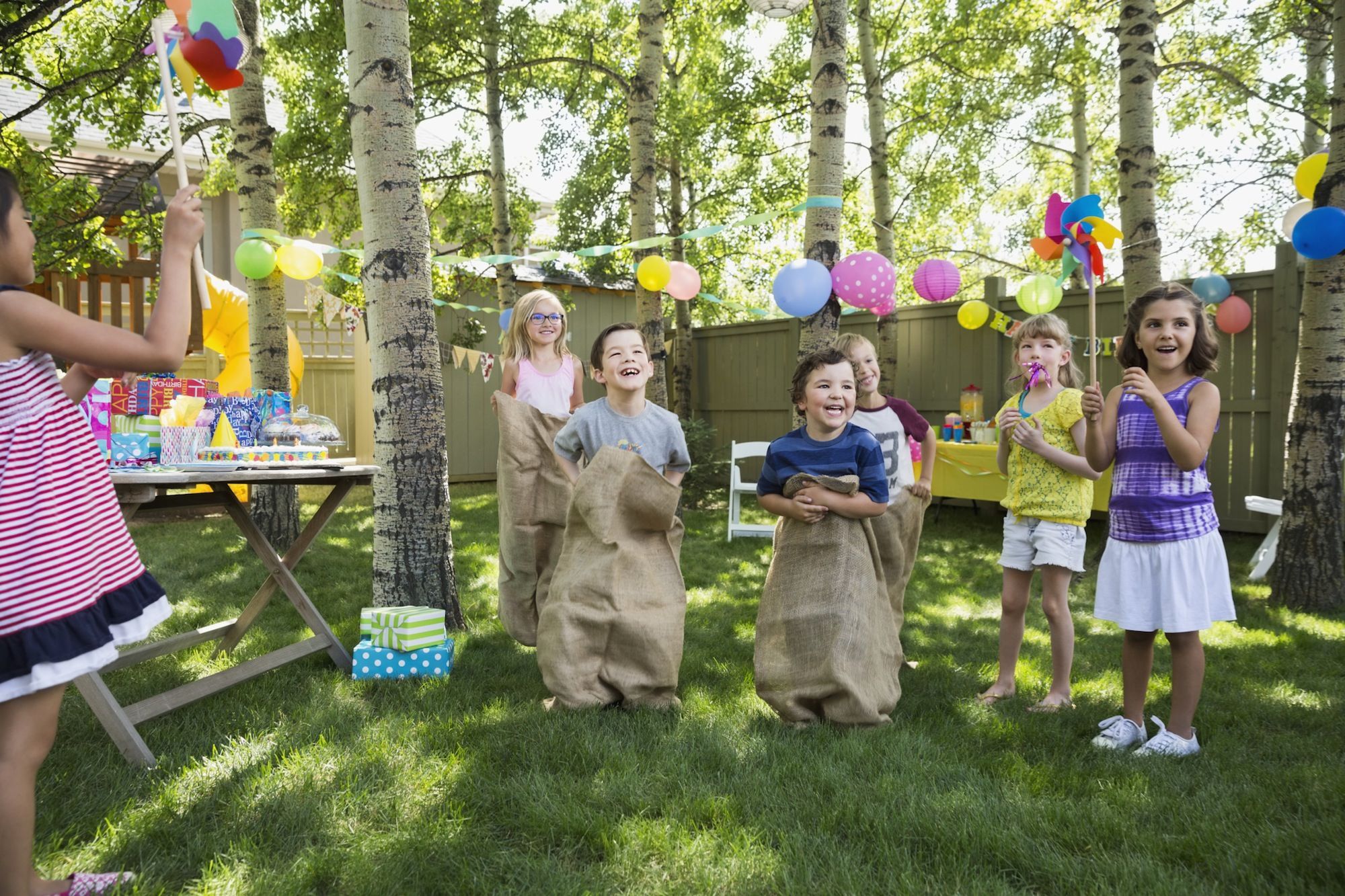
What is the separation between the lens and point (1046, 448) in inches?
124

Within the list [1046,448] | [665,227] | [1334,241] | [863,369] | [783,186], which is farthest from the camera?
[665,227]

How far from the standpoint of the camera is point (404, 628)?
3.42 m

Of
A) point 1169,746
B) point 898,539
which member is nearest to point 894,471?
point 898,539

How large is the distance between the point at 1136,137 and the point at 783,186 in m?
6.21

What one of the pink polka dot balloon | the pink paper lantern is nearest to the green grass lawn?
the pink polka dot balloon

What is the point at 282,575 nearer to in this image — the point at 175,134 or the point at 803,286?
the point at 175,134

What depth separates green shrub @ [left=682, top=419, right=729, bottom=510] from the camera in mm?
9211

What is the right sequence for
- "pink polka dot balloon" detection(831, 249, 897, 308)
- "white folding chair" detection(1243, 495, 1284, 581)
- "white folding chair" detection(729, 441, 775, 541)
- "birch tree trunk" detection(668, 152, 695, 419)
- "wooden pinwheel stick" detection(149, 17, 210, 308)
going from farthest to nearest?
"birch tree trunk" detection(668, 152, 695, 419)
"white folding chair" detection(729, 441, 775, 541)
"pink polka dot balloon" detection(831, 249, 897, 308)
"white folding chair" detection(1243, 495, 1284, 581)
"wooden pinwheel stick" detection(149, 17, 210, 308)

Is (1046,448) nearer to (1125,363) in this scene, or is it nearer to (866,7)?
Answer: (1125,363)

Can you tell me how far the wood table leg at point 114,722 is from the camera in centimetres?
257

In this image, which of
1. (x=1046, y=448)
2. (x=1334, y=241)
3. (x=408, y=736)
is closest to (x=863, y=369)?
(x=1046, y=448)

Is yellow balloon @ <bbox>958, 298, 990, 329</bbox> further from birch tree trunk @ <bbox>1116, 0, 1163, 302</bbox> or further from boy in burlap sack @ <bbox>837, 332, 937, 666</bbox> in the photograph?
boy in burlap sack @ <bbox>837, 332, 937, 666</bbox>

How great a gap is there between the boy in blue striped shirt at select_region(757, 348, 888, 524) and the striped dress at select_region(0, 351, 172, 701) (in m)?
1.86

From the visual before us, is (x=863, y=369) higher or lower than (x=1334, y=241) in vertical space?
lower
